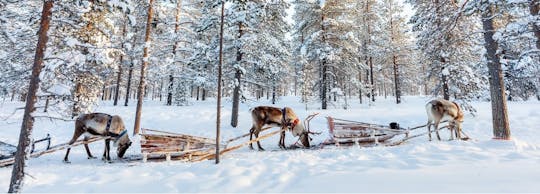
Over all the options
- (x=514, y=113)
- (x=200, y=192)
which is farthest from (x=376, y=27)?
(x=200, y=192)

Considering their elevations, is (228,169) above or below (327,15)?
below

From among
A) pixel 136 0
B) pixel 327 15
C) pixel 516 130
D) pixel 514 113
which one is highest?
pixel 327 15

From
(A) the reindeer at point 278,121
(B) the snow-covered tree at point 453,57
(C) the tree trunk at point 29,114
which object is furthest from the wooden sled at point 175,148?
(B) the snow-covered tree at point 453,57

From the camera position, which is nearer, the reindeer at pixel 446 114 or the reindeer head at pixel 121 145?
the reindeer head at pixel 121 145

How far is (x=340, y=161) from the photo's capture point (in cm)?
770

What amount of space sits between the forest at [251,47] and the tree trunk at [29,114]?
23mm

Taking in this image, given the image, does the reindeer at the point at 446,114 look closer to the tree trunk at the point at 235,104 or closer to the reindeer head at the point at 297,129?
the reindeer head at the point at 297,129

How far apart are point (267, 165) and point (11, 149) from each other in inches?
339

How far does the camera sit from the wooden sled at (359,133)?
36.1ft

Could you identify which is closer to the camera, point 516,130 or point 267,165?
point 267,165

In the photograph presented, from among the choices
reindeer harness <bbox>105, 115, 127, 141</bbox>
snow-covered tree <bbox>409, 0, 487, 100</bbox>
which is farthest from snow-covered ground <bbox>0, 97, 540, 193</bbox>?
snow-covered tree <bbox>409, 0, 487, 100</bbox>

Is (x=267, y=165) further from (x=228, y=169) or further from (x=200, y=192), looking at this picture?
(x=200, y=192)

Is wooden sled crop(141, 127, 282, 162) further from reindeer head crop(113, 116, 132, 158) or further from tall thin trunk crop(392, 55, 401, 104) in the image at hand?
tall thin trunk crop(392, 55, 401, 104)

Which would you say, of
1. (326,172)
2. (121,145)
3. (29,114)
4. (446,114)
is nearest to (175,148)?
(121,145)
